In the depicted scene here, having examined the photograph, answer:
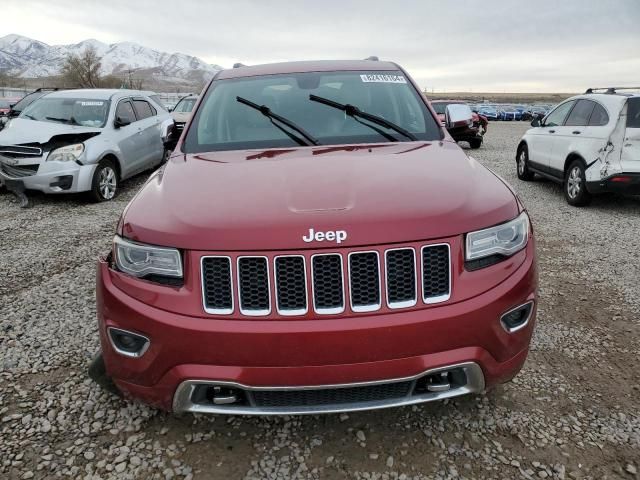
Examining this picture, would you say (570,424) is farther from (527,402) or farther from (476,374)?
(476,374)

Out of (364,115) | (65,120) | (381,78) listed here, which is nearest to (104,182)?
(65,120)

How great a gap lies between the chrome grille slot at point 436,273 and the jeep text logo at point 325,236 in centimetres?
33

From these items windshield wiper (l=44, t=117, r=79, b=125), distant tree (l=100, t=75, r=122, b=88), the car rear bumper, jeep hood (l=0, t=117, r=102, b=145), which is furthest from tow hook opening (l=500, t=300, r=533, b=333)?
distant tree (l=100, t=75, r=122, b=88)

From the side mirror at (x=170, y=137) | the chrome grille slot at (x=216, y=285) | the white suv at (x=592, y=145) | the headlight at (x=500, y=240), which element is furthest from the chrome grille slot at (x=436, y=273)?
the white suv at (x=592, y=145)

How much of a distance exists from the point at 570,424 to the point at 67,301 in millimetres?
3687

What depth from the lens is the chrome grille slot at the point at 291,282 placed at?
5.95 feet

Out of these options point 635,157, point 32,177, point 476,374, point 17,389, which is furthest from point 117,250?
point 635,157

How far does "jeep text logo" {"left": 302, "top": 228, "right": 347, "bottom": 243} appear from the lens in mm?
1798

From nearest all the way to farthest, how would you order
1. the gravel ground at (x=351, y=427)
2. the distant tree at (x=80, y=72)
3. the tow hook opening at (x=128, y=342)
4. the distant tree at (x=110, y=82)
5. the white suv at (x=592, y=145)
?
the tow hook opening at (x=128, y=342) → the gravel ground at (x=351, y=427) → the white suv at (x=592, y=145) → the distant tree at (x=80, y=72) → the distant tree at (x=110, y=82)

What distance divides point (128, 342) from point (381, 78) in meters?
2.45

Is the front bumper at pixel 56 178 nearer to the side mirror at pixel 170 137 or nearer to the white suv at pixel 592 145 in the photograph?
the side mirror at pixel 170 137

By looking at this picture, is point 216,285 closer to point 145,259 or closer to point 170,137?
point 145,259

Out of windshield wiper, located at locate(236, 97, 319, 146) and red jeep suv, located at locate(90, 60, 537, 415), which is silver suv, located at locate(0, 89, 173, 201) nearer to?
windshield wiper, located at locate(236, 97, 319, 146)

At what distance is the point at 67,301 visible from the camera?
12.8 ft
